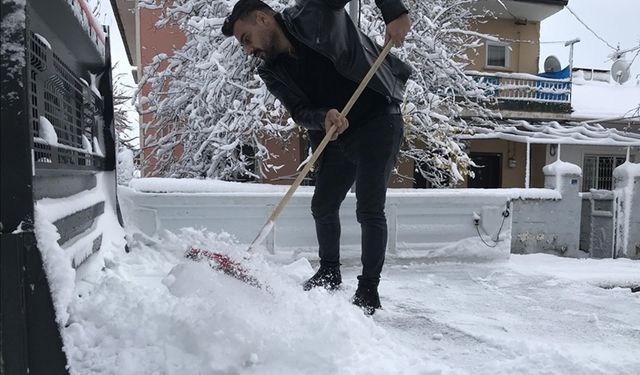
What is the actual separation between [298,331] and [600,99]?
649 inches

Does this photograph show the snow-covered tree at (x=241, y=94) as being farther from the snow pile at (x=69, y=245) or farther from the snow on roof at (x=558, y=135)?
the snow pile at (x=69, y=245)

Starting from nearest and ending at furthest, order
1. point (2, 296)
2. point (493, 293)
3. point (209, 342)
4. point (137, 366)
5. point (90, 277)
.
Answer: point (2, 296) < point (137, 366) < point (209, 342) < point (90, 277) < point (493, 293)

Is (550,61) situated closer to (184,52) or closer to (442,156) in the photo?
(442,156)

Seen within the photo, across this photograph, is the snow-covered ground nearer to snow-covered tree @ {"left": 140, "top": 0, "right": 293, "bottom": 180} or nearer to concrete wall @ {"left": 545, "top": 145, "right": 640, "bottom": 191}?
snow-covered tree @ {"left": 140, "top": 0, "right": 293, "bottom": 180}

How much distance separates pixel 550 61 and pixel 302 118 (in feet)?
45.7

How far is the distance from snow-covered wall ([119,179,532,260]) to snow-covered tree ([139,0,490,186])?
2.63 metres

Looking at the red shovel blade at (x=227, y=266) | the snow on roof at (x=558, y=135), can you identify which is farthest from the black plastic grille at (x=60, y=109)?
the snow on roof at (x=558, y=135)

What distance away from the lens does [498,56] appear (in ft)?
46.5

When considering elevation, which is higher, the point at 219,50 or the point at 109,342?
the point at 219,50

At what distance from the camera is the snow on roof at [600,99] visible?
1364 centimetres

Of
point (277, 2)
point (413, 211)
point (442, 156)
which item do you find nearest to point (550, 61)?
point (442, 156)

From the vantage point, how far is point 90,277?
1902mm

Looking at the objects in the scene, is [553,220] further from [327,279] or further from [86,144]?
[86,144]

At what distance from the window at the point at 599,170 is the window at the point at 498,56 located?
12.6ft
